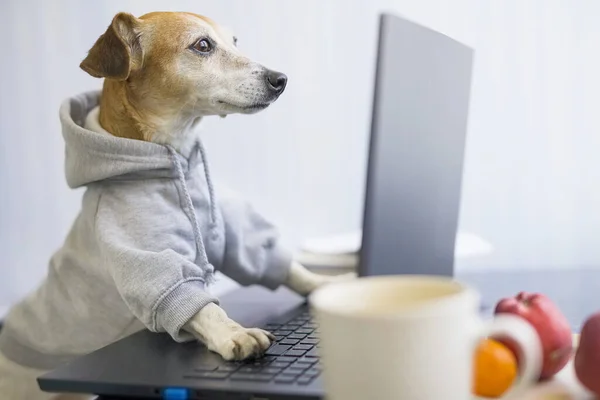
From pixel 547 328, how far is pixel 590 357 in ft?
0.19

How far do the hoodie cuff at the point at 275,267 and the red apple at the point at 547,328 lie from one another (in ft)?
2.06

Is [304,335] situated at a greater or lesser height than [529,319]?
lesser

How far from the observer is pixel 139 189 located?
3.66ft

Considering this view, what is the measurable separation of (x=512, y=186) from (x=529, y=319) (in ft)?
3.84

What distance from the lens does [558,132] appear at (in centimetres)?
179

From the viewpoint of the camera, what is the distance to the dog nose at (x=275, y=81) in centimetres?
121

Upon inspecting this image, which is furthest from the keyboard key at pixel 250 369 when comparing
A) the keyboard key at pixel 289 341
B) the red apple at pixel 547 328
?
the red apple at pixel 547 328

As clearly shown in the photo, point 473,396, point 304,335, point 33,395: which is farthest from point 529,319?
point 33,395

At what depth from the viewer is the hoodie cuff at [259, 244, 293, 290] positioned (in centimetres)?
132

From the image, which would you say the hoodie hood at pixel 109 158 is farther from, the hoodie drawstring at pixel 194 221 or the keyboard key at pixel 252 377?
the keyboard key at pixel 252 377

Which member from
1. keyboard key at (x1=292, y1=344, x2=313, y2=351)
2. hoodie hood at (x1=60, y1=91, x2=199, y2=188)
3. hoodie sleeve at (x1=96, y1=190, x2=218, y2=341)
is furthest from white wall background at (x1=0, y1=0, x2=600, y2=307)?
keyboard key at (x1=292, y1=344, x2=313, y2=351)

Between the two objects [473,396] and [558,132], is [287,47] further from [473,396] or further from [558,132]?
[473,396]

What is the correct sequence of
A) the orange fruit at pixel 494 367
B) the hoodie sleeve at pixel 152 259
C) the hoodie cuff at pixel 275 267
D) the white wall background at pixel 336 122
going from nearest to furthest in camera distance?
the orange fruit at pixel 494 367 → the hoodie sleeve at pixel 152 259 → the hoodie cuff at pixel 275 267 → the white wall background at pixel 336 122

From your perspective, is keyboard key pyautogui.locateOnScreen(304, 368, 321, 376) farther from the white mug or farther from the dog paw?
the white mug
